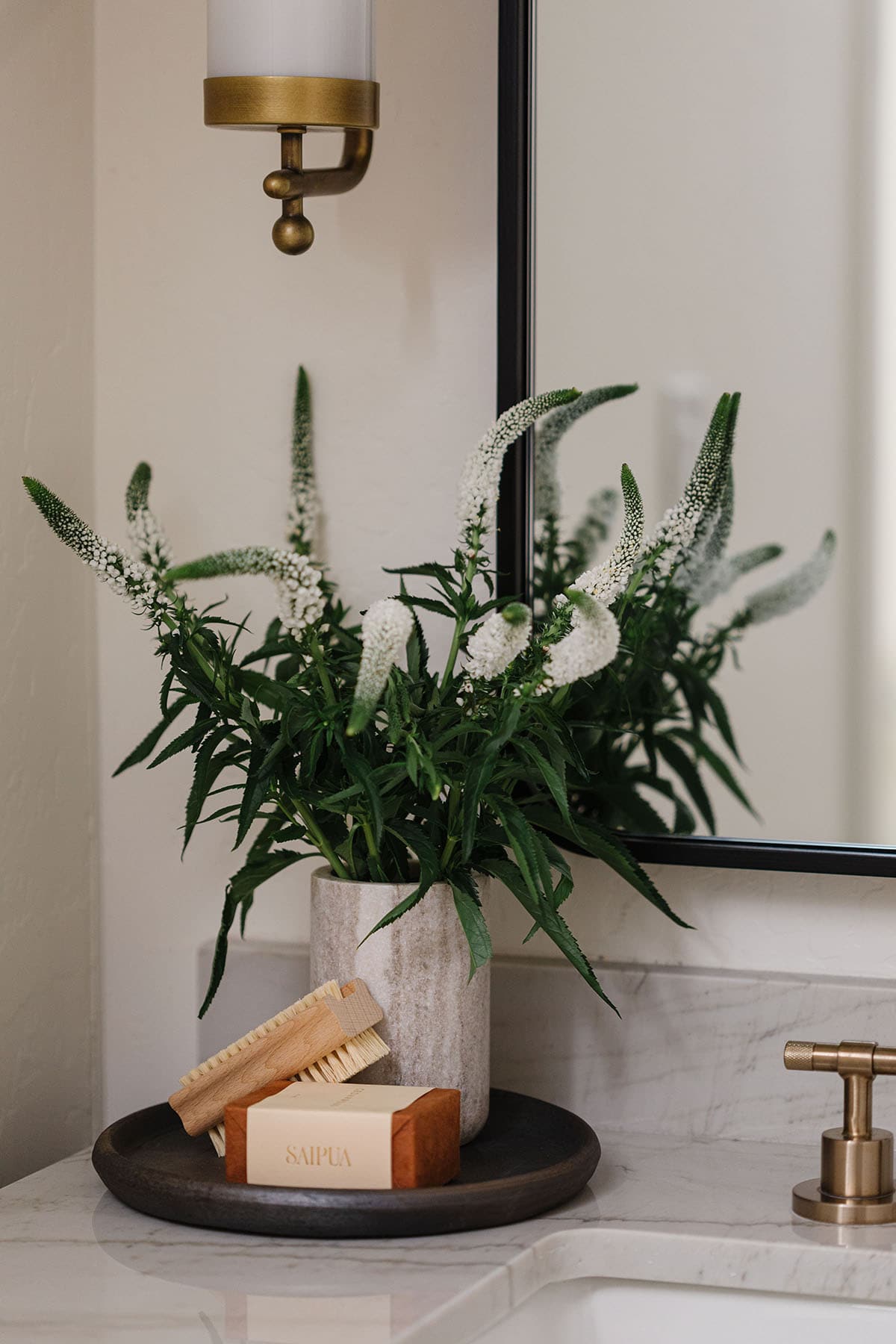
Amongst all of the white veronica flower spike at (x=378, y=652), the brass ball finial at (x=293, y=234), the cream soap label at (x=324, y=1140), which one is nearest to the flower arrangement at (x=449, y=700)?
the white veronica flower spike at (x=378, y=652)

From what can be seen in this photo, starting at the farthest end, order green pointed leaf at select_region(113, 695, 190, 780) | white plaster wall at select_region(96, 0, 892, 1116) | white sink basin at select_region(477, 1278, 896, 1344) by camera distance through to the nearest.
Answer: white plaster wall at select_region(96, 0, 892, 1116)
green pointed leaf at select_region(113, 695, 190, 780)
white sink basin at select_region(477, 1278, 896, 1344)

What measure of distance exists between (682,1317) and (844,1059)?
18cm

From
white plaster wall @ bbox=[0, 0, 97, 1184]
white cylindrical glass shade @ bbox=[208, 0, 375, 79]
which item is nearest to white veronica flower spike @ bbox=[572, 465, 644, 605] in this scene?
white cylindrical glass shade @ bbox=[208, 0, 375, 79]

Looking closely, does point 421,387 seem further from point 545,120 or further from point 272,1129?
point 272,1129

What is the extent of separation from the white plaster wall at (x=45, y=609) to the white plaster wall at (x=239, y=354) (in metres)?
0.02

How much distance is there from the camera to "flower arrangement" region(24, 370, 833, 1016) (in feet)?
2.90

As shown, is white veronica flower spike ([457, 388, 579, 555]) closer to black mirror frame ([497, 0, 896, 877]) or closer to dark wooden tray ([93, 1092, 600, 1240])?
black mirror frame ([497, 0, 896, 877])

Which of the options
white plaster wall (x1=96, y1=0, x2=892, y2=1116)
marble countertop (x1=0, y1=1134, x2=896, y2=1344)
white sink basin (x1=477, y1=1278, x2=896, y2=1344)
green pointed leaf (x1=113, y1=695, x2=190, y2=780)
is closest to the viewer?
marble countertop (x1=0, y1=1134, x2=896, y2=1344)

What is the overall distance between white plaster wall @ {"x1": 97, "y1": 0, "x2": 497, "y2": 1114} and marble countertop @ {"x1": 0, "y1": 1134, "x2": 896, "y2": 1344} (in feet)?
0.87

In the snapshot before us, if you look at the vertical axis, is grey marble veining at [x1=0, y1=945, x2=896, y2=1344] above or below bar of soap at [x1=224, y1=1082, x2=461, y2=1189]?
below

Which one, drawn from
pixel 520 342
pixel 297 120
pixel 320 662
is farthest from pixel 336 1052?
pixel 297 120

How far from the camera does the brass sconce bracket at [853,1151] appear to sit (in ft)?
3.01

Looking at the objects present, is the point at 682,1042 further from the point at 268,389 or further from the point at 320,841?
the point at 268,389

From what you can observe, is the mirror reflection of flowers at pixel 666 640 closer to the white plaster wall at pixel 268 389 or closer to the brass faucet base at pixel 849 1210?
the white plaster wall at pixel 268 389
